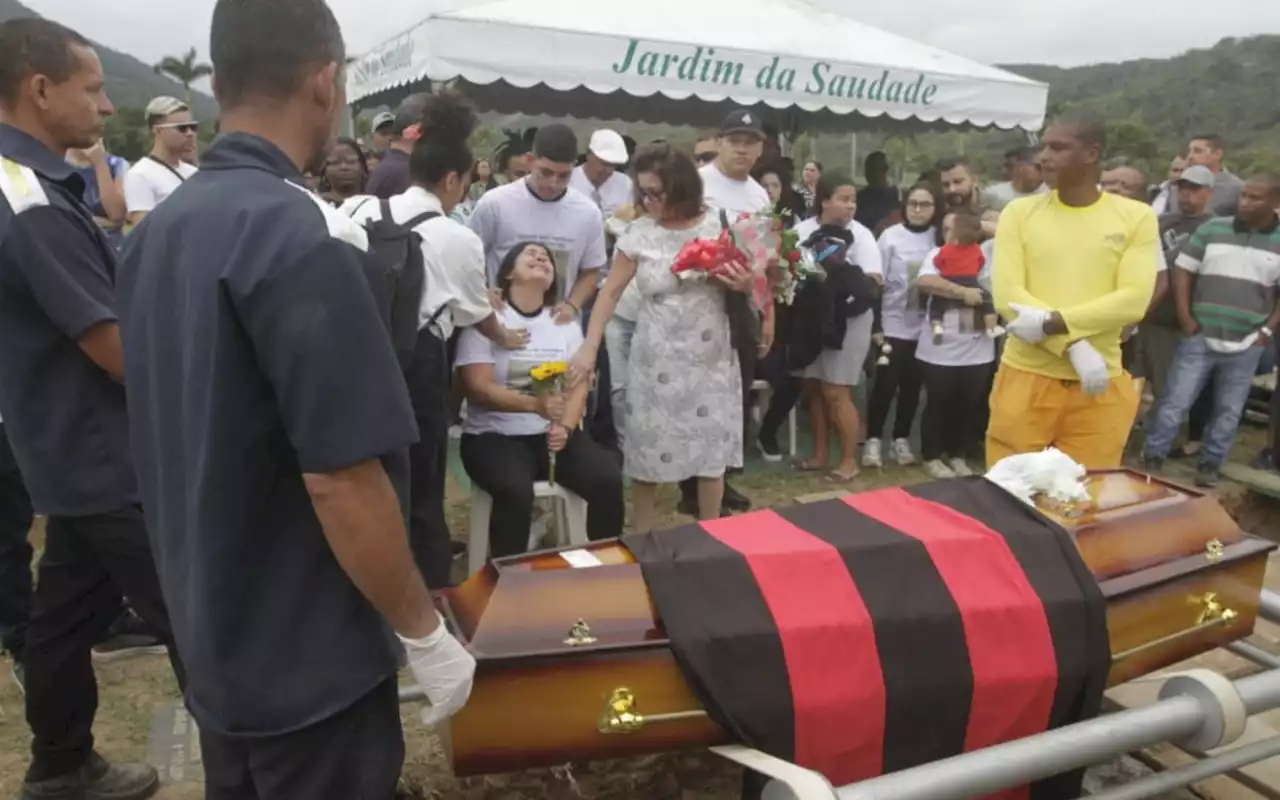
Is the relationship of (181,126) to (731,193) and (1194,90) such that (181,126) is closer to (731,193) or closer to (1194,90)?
(731,193)

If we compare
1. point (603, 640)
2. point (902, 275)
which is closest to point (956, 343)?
point (902, 275)

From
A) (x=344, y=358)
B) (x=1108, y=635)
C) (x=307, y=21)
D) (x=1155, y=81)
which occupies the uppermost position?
(x=1155, y=81)

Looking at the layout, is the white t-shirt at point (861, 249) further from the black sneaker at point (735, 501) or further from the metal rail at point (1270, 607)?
the metal rail at point (1270, 607)

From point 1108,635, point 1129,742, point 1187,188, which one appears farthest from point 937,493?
point 1187,188

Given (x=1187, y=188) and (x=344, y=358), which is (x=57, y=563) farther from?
(x=1187, y=188)

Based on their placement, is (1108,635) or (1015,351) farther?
(1015,351)

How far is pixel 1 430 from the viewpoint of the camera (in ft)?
10.4

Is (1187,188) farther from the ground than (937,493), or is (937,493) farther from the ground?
(1187,188)

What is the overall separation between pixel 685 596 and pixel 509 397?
168cm

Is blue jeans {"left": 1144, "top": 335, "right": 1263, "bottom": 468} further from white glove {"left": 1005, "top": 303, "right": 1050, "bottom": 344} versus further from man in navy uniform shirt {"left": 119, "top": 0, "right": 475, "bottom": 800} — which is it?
man in navy uniform shirt {"left": 119, "top": 0, "right": 475, "bottom": 800}

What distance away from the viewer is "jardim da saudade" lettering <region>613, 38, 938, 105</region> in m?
7.38

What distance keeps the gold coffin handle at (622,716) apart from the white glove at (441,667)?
0.43 meters

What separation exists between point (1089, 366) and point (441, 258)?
225cm

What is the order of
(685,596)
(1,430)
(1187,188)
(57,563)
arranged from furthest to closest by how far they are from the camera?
(1187,188)
(1,430)
(57,563)
(685,596)
